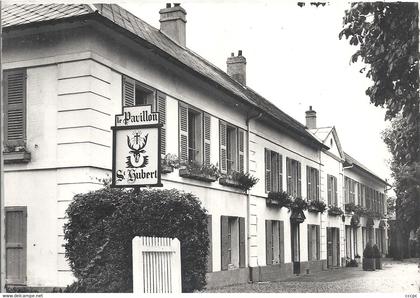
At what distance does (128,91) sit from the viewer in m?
11.7

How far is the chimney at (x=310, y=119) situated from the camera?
1219 inches

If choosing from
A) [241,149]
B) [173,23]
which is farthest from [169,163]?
[173,23]

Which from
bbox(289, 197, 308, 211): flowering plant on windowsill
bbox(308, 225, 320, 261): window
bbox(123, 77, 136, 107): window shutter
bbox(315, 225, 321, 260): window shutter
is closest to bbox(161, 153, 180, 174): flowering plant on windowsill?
bbox(123, 77, 136, 107): window shutter

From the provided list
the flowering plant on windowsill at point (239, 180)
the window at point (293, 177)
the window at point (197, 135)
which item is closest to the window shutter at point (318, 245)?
the window at point (293, 177)

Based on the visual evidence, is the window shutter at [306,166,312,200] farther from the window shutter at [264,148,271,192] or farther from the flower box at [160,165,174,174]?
the flower box at [160,165,174,174]

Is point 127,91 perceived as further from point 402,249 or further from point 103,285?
point 402,249

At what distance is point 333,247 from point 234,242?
468 inches

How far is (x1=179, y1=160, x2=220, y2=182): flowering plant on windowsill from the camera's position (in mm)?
13523

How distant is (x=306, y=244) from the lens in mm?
23469

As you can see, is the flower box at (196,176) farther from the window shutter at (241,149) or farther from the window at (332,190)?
the window at (332,190)

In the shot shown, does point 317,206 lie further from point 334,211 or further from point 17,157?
point 17,157

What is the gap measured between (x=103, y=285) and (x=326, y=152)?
63.0ft

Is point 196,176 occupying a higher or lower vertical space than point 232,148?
lower

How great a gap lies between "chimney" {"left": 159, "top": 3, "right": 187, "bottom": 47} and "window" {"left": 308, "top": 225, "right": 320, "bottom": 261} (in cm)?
946
